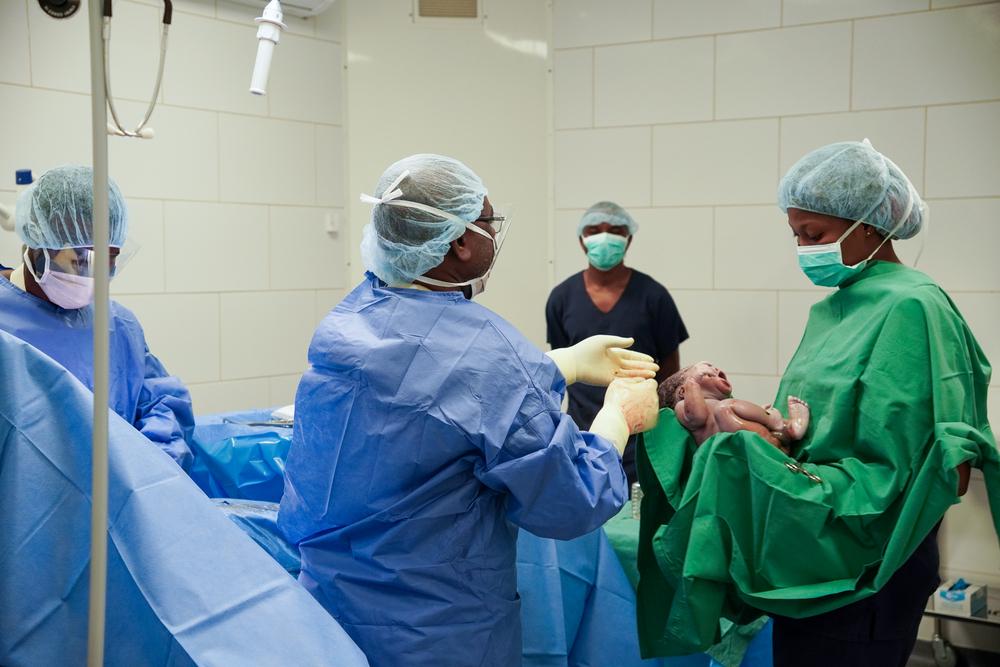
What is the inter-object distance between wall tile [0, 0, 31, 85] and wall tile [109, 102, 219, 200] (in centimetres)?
34

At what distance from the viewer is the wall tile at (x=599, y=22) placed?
375 cm

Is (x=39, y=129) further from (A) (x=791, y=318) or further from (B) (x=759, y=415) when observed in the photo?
(A) (x=791, y=318)

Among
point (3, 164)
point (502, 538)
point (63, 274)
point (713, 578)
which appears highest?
point (3, 164)

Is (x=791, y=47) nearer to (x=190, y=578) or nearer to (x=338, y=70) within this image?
(x=338, y=70)

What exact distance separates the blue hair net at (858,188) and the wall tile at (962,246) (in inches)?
61.7

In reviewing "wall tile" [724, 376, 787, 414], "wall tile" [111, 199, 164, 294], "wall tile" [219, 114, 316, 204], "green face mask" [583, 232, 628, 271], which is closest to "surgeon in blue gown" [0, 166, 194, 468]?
"wall tile" [111, 199, 164, 294]

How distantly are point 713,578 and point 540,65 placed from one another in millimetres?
2673

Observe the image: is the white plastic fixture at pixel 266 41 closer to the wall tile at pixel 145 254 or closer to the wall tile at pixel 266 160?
the wall tile at pixel 145 254

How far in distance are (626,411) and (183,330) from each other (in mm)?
2274

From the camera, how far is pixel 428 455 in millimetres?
1430

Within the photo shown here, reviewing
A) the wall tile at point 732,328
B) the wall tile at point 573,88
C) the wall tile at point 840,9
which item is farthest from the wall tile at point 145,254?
the wall tile at point 840,9

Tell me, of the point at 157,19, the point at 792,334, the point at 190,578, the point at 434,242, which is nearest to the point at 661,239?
the point at 792,334

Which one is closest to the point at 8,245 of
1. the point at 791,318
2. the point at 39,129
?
the point at 39,129

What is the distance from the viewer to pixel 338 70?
12.8 ft
